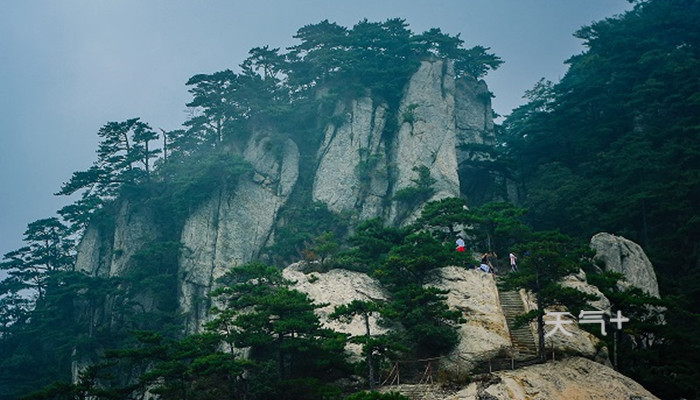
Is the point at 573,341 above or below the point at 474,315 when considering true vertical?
below

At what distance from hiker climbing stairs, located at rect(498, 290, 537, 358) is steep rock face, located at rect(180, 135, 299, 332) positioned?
1922 centimetres

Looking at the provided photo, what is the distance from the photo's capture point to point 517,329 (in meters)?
21.7

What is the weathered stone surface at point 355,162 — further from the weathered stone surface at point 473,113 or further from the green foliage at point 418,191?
the weathered stone surface at point 473,113

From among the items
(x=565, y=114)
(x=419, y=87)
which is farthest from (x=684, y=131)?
(x=419, y=87)

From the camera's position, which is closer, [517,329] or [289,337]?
[289,337]

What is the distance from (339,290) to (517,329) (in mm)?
7934

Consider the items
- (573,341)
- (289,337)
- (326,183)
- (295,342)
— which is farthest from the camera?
(326,183)

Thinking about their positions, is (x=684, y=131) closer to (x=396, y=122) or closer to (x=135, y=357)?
(x=396, y=122)

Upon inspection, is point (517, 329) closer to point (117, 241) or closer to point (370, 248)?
point (370, 248)

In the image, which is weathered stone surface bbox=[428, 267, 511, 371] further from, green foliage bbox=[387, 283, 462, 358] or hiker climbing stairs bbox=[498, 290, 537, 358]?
green foliage bbox=[387, 283, 462, 358]

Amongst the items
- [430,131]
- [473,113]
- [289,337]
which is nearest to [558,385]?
[289,337]

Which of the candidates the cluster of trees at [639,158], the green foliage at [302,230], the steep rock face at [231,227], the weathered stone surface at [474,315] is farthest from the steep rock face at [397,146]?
the weathered stone surface at [474,315]

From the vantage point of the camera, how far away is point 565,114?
41031mm

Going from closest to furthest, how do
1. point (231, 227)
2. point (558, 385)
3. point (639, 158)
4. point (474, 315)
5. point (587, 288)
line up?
1. point (558, 385)
2. point (474, 315)
3. point (587, 288)
4. point (639, 158)
5. point (231, 227)
